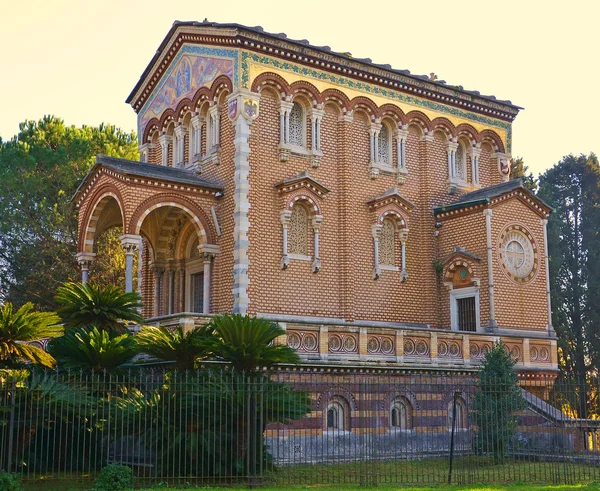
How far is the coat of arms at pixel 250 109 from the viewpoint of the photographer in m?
22.7

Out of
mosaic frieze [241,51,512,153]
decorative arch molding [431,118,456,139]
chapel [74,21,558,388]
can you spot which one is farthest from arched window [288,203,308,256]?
decorative arch molding [431,118,456,139]

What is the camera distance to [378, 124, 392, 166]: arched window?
26328 mm

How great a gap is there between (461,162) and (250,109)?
9.15m

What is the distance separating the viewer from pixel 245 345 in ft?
49.5

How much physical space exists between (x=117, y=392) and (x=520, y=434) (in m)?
10.7

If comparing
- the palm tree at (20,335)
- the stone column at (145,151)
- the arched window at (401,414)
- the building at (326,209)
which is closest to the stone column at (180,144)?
the building at (326,209)

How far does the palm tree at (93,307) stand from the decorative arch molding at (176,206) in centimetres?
435

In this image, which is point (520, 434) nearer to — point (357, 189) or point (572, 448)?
point (572, 448)

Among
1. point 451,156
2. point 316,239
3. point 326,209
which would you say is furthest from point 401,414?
point 451,156

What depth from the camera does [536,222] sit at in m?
26.2

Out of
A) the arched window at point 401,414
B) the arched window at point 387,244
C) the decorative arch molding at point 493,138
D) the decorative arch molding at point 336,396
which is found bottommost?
the arched window at point 401,414

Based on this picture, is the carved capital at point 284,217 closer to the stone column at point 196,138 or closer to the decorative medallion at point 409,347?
the stone column at point 196,138

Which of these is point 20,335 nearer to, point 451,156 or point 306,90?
point 306,90

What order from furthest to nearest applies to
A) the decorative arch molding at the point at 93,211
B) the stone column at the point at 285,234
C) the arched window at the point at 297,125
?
the arched window at the point at 297,125
the stone column at the point at 285,234
the decorative arch molding at the point at 93,211
